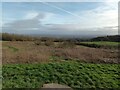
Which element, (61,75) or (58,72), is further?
(58,72)

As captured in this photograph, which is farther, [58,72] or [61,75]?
[58,72]

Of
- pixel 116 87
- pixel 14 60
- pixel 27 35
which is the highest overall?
pixel 27 35

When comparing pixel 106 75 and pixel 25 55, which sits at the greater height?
pixel 25 55

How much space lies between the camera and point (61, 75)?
7.25 m

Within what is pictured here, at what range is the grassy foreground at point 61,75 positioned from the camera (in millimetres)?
6617

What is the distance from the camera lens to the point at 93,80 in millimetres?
7070

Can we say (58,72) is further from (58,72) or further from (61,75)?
(61,75)

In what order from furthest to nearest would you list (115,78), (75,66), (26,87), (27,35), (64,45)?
1. (27,35)
2. (64,45)
3. (75,66)
4. (115,78)
5. (26,87)

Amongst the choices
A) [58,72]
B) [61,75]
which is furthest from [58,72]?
[61,75]

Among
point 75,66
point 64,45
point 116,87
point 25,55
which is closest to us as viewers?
point 116,87

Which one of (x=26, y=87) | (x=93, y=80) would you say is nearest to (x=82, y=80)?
(x=93, y=80)

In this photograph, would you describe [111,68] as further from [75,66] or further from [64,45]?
[64,45]

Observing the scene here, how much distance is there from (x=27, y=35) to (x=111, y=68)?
1153 centimetres

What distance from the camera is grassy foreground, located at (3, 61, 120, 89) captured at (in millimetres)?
6617
